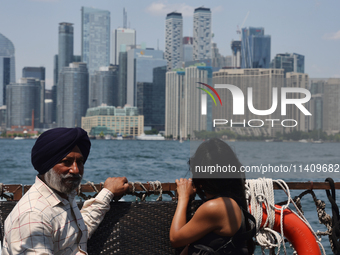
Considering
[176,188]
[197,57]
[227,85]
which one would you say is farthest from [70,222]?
[197,57]

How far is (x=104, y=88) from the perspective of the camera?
499ft

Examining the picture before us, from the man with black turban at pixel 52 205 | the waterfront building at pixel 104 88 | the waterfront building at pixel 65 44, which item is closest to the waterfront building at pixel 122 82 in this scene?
the waterfront building at pixel 104 88

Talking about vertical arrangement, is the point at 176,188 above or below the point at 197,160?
below

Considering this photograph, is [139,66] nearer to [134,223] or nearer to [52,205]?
[134,223]

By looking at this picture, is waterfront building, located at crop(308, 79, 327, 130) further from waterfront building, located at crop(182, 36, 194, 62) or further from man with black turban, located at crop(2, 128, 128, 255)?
waterfront building, located at crop(182, 36, 194, 62)

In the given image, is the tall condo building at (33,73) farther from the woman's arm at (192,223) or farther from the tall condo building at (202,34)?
the woman's arm at (192,223)

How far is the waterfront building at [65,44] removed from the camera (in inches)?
6901

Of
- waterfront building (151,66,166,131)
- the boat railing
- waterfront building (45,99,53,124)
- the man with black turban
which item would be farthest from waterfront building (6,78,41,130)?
the man with black turban

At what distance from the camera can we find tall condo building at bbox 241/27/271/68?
440ft

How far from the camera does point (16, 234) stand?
151cm

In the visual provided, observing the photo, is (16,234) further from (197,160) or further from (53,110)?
(53,110)

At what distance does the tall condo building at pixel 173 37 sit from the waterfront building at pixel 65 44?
4150cm

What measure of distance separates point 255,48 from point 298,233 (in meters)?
147

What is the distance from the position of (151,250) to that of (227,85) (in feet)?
4.41
